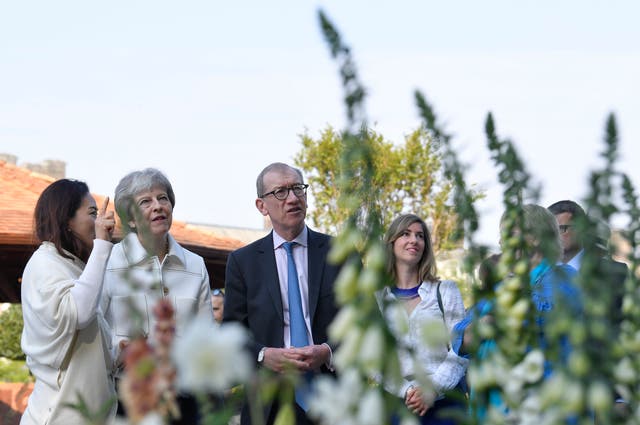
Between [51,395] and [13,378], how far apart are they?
44.6ft

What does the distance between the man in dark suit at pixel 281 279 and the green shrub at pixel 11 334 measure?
54.1 ft

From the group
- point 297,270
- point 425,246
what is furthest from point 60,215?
point 425,246

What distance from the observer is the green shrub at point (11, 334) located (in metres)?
20.9

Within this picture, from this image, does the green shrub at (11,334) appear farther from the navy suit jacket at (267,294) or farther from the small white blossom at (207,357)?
the small white blossom at (207,357)

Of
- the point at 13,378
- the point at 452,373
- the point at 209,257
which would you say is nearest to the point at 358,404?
the point at 452,373

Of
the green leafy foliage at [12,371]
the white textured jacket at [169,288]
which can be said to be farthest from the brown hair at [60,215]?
the green leafy foliage at [12,371]

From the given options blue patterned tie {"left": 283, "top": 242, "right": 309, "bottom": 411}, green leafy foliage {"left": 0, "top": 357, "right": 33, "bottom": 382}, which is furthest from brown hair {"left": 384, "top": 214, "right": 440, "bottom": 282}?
green leafy foliage {"left": 0, "top": 357, "right": 33, "bottom": 382}

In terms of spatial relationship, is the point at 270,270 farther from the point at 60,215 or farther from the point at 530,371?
the point at 530,371

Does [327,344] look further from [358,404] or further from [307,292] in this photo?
[358,404]

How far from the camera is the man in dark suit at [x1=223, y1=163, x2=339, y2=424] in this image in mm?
5227

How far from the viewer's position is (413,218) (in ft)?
19.8

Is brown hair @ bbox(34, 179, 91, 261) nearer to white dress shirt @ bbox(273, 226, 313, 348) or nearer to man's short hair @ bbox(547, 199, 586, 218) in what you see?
white dress shirt @ bbox(273, 226, 313, 348)

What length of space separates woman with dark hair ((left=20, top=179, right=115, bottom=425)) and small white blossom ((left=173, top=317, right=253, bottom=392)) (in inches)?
138

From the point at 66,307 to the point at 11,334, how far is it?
→ 17.6m
